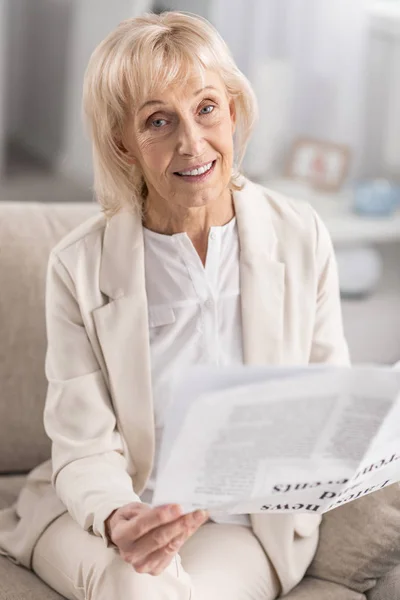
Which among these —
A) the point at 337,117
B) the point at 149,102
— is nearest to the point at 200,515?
the point at 149,102

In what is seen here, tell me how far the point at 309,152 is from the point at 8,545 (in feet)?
8.82

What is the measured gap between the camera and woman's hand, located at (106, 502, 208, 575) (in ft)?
3.96

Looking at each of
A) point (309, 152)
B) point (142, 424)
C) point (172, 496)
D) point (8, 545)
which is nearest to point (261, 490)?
point (172, 496)

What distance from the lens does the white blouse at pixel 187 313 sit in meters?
1.55

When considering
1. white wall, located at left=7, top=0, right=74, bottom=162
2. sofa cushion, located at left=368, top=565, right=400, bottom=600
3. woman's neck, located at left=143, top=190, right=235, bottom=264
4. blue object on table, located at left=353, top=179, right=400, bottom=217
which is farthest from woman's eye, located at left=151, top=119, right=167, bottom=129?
white wall, located at left=7, top=0, right=74, bottom=162

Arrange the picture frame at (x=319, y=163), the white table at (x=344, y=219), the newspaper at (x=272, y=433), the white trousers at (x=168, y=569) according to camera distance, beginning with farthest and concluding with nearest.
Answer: the picture frame at (x=319, y=163) < the white table at (x=344, y=219) < the white trousers at (x=168, y=569) < the newspaper at (x=272, y=433)

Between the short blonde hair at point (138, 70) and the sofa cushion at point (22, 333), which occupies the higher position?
the short blonde hair at point (138, 70)

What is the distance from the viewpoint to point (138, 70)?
1416mm

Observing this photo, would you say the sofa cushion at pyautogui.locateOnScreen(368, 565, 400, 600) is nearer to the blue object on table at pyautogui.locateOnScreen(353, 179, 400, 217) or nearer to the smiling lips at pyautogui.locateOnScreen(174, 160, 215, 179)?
the smiling lips at pyautogui.locateOnScreen(174, 160, 215, 179)

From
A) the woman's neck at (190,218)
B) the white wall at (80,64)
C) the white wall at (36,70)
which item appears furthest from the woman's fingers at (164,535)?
Answer: the white wall at (36,70)

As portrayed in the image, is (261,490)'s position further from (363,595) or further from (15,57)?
(15,57)

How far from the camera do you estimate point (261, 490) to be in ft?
3.83

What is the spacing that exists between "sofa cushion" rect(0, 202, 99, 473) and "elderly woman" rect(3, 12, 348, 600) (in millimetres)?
214

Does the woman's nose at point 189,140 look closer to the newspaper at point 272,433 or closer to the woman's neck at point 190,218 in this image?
the woman's neck at point 190,218
